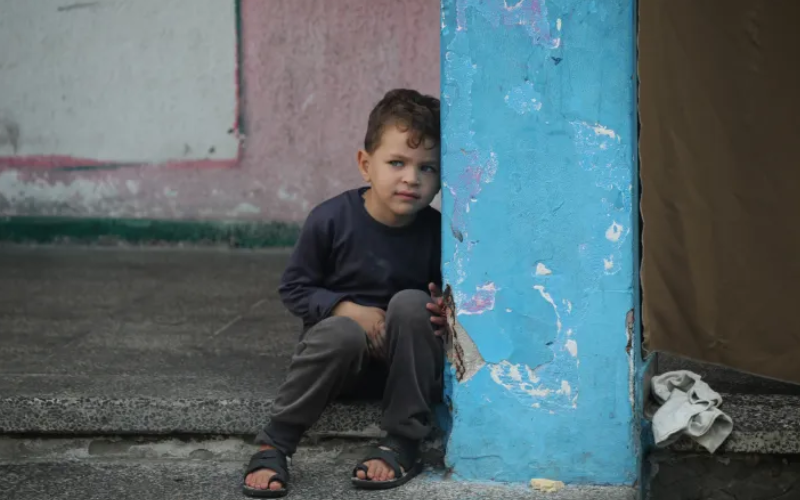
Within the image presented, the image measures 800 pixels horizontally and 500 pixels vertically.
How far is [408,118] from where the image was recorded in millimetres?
3602

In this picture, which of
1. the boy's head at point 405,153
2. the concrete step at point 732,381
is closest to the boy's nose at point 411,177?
the boy's head at point 405,153

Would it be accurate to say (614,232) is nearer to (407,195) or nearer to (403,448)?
(407,195)

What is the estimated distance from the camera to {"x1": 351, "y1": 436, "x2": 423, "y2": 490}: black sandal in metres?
3.51

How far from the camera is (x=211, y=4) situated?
6512 mm

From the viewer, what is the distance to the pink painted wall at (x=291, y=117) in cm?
643

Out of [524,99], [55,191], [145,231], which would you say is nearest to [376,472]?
[524,99]

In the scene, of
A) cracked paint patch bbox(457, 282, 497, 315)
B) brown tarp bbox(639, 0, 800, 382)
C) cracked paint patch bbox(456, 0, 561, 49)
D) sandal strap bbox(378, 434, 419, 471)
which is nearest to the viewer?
brown tarp bbox(639, 0, 800, 382)

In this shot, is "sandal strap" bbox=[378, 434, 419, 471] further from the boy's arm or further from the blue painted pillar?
the boy's arm

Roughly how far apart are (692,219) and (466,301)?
0.65 m

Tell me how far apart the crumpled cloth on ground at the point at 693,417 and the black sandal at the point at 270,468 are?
1036mm

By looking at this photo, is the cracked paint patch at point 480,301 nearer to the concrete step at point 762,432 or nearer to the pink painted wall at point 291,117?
the concrete step at point 762,432

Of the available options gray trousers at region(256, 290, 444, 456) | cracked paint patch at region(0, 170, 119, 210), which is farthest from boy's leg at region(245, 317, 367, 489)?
cracked paint patch at region(0, 170, 119, 210)

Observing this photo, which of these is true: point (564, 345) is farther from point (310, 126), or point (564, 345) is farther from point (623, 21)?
point (310, 126)

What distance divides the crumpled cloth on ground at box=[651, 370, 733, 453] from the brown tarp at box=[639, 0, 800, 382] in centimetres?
18
